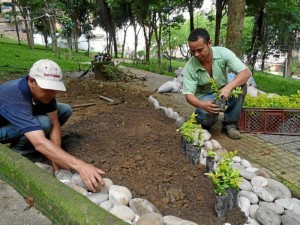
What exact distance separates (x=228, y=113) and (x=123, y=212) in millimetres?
2381

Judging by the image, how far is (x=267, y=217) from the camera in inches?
89.0

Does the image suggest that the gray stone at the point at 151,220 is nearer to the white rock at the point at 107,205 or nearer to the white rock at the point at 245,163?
the white rock at the point at 107,205

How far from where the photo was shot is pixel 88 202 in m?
1.75

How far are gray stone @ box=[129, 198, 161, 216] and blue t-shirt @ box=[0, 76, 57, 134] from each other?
85cm

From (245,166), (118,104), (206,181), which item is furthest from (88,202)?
(118,104)

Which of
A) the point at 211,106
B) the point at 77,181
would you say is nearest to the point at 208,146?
the point at 211,106

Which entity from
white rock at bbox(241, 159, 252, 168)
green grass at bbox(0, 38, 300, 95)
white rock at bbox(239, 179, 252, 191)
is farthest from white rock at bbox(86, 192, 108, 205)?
green grass at bbox(0, 38, 300, 95)

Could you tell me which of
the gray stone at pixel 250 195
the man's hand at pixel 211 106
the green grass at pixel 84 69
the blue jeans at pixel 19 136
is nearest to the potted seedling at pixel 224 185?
the gray stone at pixel 250 195

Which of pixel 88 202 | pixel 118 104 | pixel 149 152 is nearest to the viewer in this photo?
pixel 88 202

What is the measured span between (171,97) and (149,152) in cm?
354

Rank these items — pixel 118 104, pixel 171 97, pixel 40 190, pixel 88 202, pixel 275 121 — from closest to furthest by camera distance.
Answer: pixel 88 202, pixel 40 190, pixel 275 121, pixel 118 104, pixel 171 97

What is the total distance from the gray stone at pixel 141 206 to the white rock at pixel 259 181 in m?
1.00

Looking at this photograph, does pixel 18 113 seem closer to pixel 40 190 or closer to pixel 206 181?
pixel 40 190

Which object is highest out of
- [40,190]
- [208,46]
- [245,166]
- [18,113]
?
[208,46]
